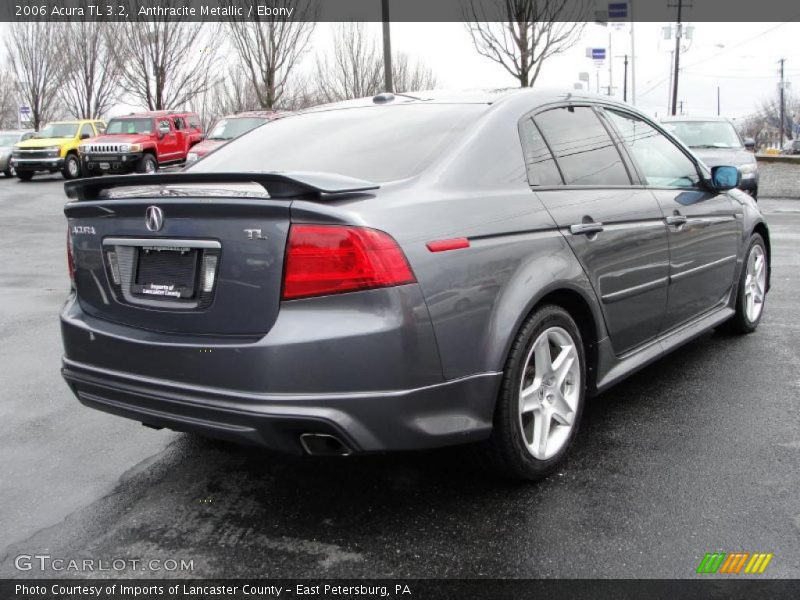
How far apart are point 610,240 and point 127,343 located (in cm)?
213

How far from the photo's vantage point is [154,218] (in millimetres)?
2793

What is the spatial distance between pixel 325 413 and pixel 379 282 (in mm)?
462

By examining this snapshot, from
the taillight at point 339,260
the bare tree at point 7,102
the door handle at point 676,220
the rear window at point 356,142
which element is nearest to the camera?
the taillight at point 339,260

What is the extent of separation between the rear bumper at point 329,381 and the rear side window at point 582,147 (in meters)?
1.30

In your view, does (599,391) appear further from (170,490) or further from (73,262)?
(73,262)

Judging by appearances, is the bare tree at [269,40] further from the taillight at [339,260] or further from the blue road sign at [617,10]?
the taillight at [339,260]

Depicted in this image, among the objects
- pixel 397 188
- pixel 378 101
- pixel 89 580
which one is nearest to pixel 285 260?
pixel 397 188

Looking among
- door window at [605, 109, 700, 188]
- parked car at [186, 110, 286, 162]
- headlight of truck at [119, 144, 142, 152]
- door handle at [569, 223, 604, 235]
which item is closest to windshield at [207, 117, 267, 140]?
parked car at [186, 110, 286, 162]

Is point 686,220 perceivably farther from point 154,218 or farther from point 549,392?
point 154,218

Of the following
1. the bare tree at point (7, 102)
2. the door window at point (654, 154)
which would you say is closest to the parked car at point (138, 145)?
the door window at point (654, 154)

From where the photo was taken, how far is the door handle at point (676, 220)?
4.07 m

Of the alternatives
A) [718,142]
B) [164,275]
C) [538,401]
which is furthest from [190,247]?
[718,142]

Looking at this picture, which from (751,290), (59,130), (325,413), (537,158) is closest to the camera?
(325,413)

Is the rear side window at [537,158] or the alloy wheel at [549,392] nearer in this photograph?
the alloy wheel at [549,392]
